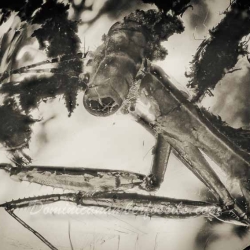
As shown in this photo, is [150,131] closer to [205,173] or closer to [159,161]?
[159,161]

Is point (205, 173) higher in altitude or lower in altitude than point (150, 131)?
lower

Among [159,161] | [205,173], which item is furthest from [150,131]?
[205,173]

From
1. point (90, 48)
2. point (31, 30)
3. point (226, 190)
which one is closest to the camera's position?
point (226, 190)

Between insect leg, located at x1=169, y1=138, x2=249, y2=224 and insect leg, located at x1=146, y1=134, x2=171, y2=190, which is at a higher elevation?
insect leg, located at x1=146, y1=134, x2=171, y2=190

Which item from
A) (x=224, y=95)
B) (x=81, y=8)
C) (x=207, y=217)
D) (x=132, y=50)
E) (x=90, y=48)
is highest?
(x=81, y=8)

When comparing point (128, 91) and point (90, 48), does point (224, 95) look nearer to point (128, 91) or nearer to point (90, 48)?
point (128, 91)

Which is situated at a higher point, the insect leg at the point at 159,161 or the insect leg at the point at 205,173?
the insect leg at the point at 159,161

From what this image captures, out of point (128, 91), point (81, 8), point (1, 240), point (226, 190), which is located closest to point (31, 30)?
point (81, 8)

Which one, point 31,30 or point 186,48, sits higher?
point 31,30
